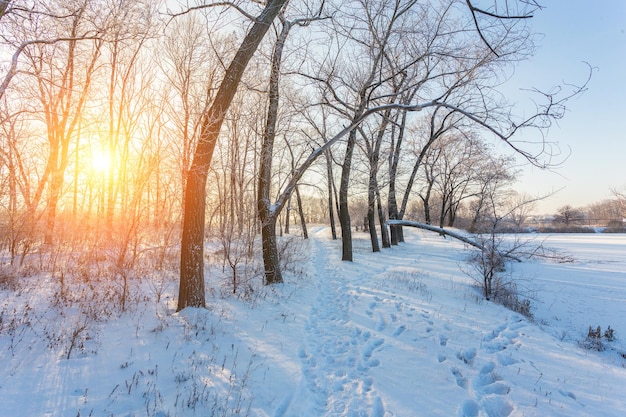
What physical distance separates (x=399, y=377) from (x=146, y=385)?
2.91 meters

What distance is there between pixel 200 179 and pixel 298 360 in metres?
3.38

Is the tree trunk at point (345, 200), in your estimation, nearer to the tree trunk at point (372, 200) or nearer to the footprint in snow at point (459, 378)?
the tree trunk at point (372, 200)

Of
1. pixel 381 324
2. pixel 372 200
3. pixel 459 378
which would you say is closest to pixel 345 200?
pixel 372 200

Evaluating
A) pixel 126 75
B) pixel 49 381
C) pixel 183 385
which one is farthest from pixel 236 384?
pixel 126 75

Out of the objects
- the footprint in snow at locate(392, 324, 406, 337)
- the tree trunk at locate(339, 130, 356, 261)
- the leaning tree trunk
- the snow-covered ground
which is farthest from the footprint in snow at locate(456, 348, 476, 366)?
the tree trunk at locate(339, 130, 356, 261)

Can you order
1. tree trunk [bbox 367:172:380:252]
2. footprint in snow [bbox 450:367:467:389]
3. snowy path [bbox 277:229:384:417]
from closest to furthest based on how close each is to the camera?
snowy path [bbox 277:229:384:417]
footprint in snow [bbox 450:367:467:389]
tree trunk [bbox 367:172:380:252]

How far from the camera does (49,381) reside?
280cm

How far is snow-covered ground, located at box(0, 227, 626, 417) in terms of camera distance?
9.02 feet

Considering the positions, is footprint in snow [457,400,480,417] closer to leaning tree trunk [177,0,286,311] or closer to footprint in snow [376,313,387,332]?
footprint in snow [376,313,387,332]

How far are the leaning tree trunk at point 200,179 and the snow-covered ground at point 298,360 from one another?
1.86 ft

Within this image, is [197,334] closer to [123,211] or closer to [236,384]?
[236,384]

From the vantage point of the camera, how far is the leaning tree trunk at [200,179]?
4848 millimetres

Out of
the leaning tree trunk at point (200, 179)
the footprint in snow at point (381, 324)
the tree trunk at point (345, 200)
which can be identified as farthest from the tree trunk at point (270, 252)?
the tree trunk at point (345, 200)

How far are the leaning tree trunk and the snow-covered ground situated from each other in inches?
22.3
